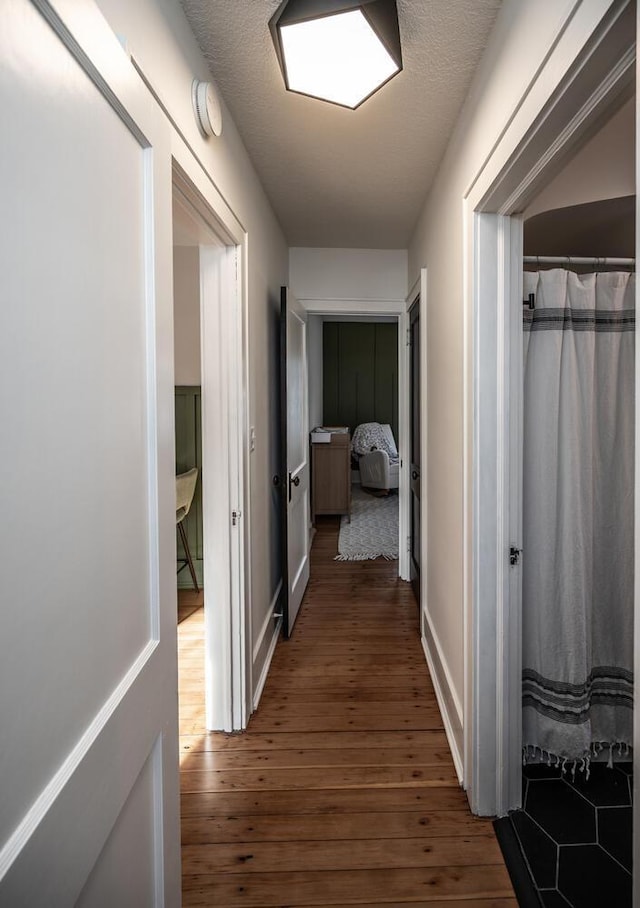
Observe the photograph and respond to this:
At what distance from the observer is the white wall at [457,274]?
108cm

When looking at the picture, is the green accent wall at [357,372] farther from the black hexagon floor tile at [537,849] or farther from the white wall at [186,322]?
the black hexagon floor tile at [537,849]

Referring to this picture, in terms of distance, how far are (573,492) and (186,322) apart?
2.90 meters

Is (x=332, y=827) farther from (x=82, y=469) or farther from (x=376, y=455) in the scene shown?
(x=376, y=455)

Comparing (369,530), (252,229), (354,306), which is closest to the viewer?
(252,229)

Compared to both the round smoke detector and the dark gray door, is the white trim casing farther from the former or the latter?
the round smoke detector

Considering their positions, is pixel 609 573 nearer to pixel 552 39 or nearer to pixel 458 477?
pixel 458 477

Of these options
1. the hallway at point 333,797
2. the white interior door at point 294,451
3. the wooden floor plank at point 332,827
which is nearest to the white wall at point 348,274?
the white interior door at point 294,451

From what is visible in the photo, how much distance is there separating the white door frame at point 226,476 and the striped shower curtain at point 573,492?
3.58ft

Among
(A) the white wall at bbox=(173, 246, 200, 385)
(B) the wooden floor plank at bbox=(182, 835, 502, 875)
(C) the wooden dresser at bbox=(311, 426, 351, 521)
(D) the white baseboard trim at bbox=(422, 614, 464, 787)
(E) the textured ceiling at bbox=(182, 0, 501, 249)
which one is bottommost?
(B) the wooden floor plank at bbox=(182, 835, 502, 875)

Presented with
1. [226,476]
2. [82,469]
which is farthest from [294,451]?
[82,469]

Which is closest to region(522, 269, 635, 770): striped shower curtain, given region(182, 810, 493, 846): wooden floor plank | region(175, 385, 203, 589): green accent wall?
region(182, 810, 493, 846): wooden floor plank

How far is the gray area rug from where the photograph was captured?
4402 millimetres

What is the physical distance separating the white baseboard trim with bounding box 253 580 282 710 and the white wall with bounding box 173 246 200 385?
1700 millimetres

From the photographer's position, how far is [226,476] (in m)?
1.96
